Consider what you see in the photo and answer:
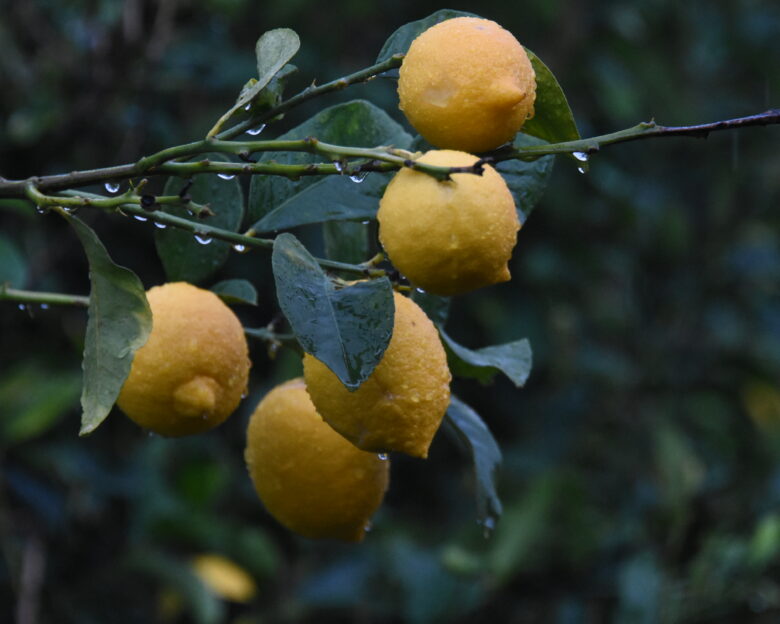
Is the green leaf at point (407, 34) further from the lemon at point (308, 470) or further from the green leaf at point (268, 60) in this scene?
the lemon at point (308, 470)

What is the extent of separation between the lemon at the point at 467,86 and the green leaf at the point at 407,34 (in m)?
0.06

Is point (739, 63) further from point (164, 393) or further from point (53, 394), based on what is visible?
point (164, 393)

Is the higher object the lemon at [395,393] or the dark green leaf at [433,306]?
the lemon at [395,393]

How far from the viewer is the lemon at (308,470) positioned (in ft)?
2.28

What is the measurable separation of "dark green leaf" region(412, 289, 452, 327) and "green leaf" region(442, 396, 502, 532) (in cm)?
6

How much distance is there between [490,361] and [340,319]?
223 millimetres

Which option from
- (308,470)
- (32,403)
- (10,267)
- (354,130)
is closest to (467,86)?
(354,130)

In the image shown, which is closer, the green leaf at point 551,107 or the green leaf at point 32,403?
the green leaf at point 551,107

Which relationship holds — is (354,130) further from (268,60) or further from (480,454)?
(480,454)

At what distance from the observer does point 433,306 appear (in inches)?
30.4

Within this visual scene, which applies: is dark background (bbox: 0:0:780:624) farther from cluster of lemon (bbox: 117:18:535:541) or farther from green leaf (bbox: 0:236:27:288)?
cluster of lemon (bbox: 117:18:535:541)

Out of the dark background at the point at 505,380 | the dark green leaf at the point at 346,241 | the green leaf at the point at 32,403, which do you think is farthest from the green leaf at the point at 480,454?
the green leaf at the point at 32,403

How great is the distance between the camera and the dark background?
1564mm

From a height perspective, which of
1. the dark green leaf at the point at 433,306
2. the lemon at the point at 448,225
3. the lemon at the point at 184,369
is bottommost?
the dark green leaf at the point at 433,306
